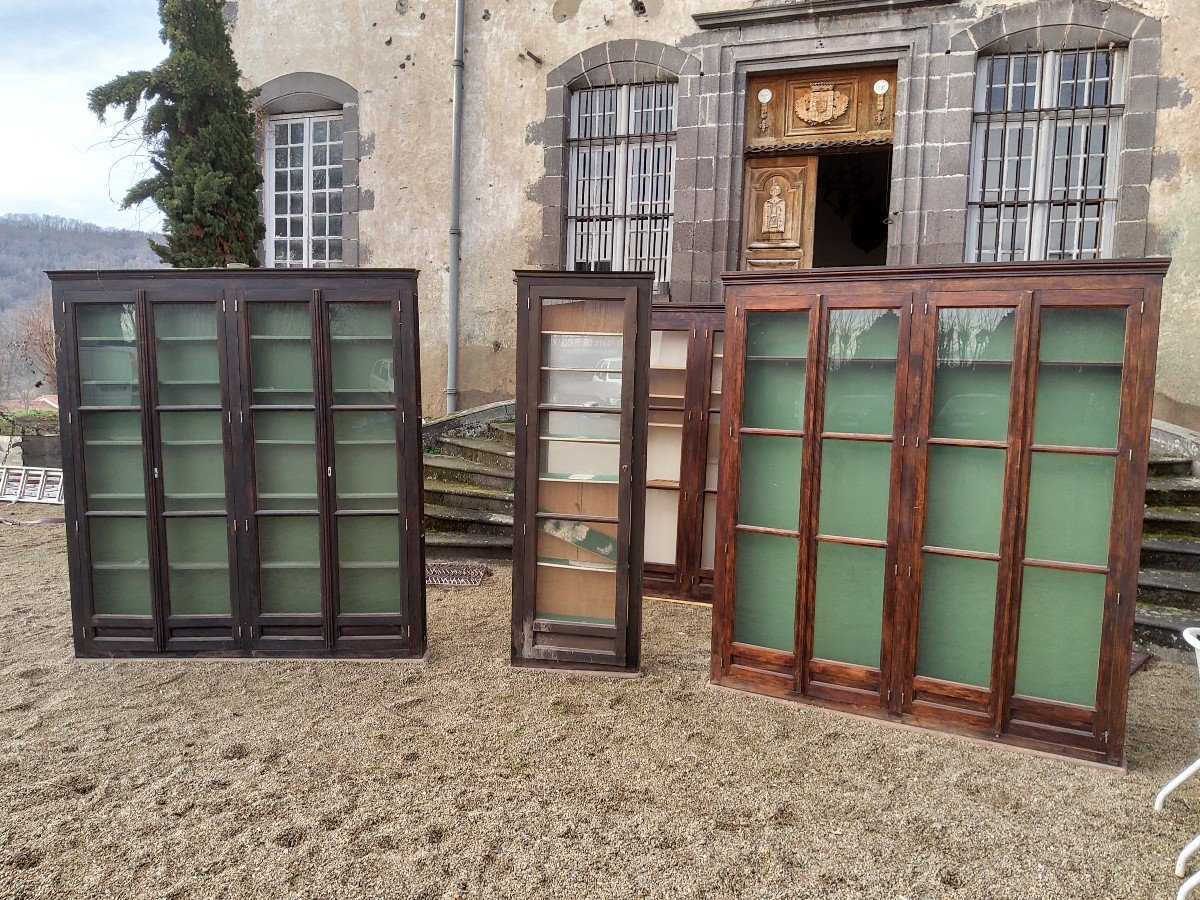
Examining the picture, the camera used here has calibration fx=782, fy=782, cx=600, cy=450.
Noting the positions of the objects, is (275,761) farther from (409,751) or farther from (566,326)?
(566,326)

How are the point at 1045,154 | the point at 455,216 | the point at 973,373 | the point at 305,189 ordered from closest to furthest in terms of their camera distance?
the point at 973,373 → the point at 1045,154 → the point at 455,216 → the point at 305,189

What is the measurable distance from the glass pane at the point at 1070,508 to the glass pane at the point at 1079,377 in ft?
0.35

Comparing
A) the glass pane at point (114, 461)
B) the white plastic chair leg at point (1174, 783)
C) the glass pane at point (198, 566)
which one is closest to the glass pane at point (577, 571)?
the glass pane at point (198, 566)

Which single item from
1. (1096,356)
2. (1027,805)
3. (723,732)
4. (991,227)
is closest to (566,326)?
(723,732)

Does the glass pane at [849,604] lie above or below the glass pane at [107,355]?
below

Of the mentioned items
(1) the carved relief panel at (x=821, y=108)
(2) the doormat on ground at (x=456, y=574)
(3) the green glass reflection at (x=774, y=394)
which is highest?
(1) the carved relief panel at (x=821, y=108)

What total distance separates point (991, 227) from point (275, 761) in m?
7.96

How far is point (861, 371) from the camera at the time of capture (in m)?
4.20

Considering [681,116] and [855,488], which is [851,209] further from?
[855,488]

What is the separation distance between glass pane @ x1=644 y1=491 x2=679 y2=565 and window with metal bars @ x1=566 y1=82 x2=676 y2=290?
3.48 metres

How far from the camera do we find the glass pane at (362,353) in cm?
474

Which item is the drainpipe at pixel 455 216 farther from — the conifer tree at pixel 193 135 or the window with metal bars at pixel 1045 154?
the window with metal bars at pixel 1045 154

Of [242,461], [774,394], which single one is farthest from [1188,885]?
[242,461]

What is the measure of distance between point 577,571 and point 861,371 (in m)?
2.06
